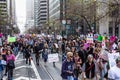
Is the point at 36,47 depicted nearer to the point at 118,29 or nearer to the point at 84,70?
the point at 84,70

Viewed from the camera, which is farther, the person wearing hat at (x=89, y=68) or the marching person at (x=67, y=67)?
the person wearing hat at (x=89, y=68)

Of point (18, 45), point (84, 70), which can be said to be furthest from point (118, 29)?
point (84, 70)

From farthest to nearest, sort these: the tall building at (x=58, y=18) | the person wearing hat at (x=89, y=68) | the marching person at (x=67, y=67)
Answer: the tall building at (x=58, y=18) < the person wearing hat at (x=89, y=68) < the marching person at (x=67, y=67)

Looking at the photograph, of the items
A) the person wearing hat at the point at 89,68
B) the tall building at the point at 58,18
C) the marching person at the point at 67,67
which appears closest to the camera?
the marching person at the point at 67,67

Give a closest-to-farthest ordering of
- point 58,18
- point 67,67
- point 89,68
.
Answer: point 67,67
point 89,68
point 58,18

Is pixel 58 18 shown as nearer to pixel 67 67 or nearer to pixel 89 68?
pixel 89 68

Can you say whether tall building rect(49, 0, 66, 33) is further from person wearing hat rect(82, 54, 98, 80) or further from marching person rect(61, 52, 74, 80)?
marching person rect(61, 52, 74, 80)

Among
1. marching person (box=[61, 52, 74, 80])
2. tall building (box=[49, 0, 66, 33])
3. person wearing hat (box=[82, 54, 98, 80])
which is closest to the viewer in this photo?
marching person (box=[61, 52, 74, 80])

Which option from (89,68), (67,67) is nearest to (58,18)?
(89,68)

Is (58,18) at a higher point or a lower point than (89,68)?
higher

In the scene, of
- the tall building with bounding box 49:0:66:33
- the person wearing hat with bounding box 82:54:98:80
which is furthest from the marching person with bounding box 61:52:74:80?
the tall building with bounding box 49:0:66:33

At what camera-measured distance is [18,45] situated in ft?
141

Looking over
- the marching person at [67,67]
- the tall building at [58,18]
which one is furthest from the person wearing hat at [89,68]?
the tall building at [58,18]

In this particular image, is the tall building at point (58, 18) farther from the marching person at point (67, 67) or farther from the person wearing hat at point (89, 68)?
the marching person at point (67, 67)
